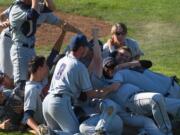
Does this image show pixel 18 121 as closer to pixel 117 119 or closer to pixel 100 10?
pixel 117 119

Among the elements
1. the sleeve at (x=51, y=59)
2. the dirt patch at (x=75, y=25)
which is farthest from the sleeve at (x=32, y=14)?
the dirt patch at (x=75, y=25)

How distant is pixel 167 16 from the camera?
59.8ft

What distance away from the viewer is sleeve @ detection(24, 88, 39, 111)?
28.7 feet

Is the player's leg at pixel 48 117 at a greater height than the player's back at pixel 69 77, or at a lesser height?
lesser

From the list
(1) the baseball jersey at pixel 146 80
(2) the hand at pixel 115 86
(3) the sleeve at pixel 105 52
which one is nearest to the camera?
(2) the hand at pixel 115 86

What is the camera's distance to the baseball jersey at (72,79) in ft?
26.9

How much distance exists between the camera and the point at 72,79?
8.25 metres

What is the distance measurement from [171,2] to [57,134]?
12.3 metres

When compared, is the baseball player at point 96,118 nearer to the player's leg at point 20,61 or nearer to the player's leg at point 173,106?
the player's leg at point 173,106

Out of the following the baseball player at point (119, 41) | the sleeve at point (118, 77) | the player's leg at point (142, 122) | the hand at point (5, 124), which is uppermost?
the baseball player at point (119, 41)

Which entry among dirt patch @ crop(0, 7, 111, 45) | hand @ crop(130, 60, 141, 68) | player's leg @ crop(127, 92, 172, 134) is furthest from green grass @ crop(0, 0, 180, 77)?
player's leg @ crop(127, 92, 172, 134)

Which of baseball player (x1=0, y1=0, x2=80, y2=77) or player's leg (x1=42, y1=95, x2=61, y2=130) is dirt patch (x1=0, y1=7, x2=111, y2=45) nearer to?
baseball player (x1=0, y1=0, x2=80, y2=77)

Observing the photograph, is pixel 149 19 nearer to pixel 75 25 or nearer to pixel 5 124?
pixel 75 25

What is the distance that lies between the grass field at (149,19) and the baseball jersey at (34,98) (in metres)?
4.18
